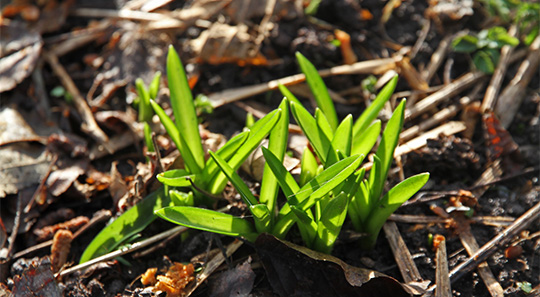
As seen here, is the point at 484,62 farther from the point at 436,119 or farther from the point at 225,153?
the point at 225,153

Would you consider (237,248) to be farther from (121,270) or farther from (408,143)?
(408,143)

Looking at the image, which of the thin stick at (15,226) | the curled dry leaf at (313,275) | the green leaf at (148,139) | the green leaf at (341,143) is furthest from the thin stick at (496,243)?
the thin stick at (15,226)

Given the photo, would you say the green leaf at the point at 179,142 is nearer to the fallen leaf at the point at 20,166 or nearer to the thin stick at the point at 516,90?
the fallen leaf at the point at 20,166

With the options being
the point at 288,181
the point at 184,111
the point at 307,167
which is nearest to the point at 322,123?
the point at 307,167

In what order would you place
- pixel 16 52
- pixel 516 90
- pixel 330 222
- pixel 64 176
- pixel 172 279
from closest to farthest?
pixel 330 222, pixel 172 279, pixel 64 176, pixel 516 90, pixel 16 52

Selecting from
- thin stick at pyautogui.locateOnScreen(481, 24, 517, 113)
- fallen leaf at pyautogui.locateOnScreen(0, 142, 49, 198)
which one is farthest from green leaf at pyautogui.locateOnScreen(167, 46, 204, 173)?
thin stick at pyautogui.locateOnScreen(481, 24, 517, 113)

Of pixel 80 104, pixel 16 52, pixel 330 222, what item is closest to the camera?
pixel 330 222

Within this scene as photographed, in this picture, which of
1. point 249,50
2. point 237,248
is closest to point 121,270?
point 237,248
